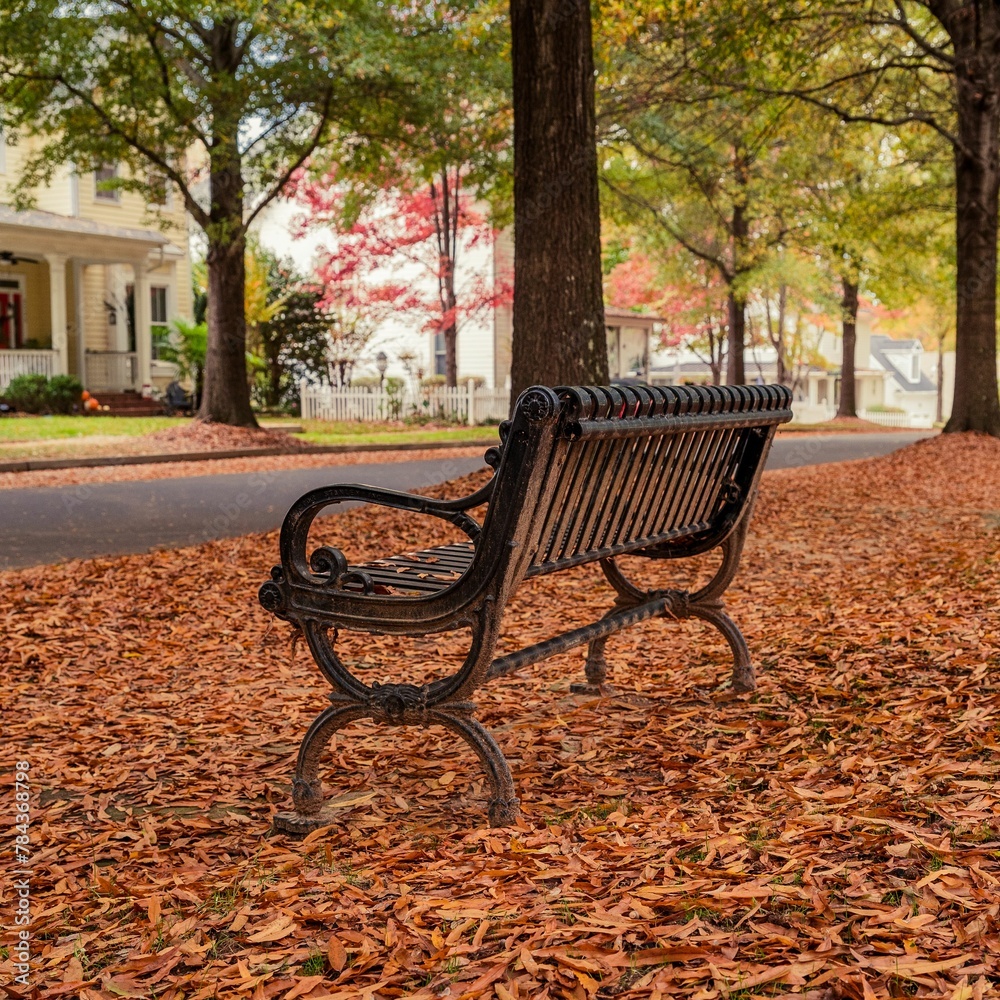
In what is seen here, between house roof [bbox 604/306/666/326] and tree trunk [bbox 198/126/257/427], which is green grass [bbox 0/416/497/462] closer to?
tree trunk [bbox 198/126/257/427]

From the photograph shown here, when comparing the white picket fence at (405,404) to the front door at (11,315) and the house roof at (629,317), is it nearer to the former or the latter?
the front door at (11,315)

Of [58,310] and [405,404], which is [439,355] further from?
[58,310]

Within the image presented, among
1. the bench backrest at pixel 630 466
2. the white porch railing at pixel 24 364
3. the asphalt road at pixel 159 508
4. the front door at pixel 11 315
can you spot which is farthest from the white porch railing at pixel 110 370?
the bench backrest at pixel 630 466

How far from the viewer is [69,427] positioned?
22344 mm

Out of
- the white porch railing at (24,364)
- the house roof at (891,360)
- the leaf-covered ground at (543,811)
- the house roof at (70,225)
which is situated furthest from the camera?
the house roof at (891,360)

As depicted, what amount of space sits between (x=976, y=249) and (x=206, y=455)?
1192 cm

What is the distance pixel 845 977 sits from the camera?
7.59 feet

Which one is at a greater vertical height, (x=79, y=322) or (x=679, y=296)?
(x=679, y=296)

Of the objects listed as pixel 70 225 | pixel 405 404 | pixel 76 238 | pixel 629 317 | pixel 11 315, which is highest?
pixel 70 225

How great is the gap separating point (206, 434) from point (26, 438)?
9.35 feet

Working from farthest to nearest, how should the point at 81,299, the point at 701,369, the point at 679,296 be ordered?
the point at 701,369
the point at 679,296
the point at 81,299

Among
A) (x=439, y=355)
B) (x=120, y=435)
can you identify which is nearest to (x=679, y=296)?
(x=439, y=355)

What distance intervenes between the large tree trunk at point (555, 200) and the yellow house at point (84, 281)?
2019 cm

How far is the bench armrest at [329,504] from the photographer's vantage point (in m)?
3.52
